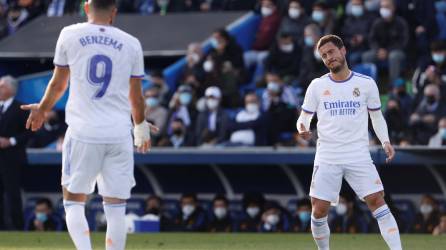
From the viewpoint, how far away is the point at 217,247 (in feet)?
44.2

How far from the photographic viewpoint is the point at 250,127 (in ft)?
60.8

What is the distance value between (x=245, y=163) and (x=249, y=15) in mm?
5234

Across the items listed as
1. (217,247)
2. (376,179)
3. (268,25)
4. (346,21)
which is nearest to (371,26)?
(346,21)

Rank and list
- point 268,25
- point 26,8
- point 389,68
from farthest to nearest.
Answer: point 26,8 → point 268,25 → point 389,68

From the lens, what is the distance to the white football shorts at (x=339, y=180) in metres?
10.8

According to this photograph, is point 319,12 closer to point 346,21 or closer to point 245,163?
point 346,21

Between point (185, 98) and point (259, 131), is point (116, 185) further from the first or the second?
point (185, 98)

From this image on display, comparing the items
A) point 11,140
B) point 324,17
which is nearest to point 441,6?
point 324,17

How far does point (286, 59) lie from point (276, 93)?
58.4 inches

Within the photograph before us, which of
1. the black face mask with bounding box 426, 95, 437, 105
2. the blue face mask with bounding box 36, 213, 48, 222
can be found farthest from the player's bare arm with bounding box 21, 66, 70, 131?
the blue face mask with bounding box 36, 213, 48, 222

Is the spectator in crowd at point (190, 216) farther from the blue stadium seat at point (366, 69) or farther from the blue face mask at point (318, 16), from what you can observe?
the blue face mask at point (318, 16)

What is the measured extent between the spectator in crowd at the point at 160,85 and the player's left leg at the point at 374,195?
392 inches

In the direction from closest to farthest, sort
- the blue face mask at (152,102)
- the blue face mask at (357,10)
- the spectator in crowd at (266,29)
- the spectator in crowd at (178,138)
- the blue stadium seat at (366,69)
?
the spectator in crowd at (178,138) < the blue stadium seat at (366,69) < the blue face mask at (152,102) < the blue face mask at (357,10) < the spectator in crowd at (266,29)

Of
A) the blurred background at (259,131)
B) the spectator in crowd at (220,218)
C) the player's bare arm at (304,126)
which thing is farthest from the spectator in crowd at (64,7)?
the player's bare arm at (304,126)
